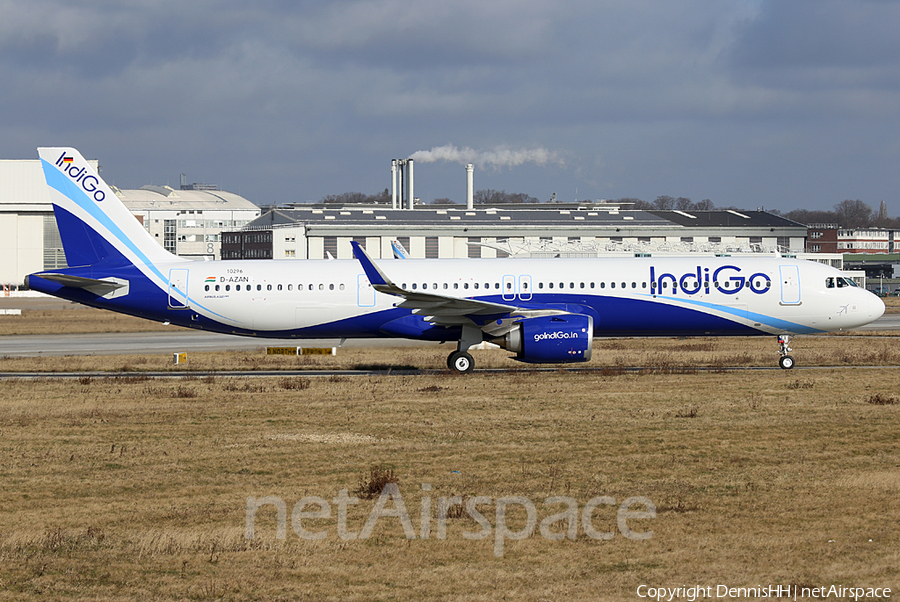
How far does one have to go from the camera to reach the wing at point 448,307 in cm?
3209

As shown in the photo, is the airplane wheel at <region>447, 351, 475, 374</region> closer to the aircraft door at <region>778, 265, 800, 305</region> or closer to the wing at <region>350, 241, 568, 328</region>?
the wing at <region>350, 241, 568, 328</region>

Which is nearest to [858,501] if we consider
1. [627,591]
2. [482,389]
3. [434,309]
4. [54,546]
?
[627,591]

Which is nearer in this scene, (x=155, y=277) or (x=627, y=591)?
(x=627, y=591)

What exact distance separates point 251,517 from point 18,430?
1092 centimetres

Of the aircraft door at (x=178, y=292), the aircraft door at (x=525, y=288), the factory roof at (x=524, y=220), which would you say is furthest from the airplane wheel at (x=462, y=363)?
the factory roof at (x=524, y=220)

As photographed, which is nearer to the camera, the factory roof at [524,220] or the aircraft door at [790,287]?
the aircraft door at [790,287]

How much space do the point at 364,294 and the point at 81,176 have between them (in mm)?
11632

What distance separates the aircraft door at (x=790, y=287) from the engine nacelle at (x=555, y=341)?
7973 millimetres

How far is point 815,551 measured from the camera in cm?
1181

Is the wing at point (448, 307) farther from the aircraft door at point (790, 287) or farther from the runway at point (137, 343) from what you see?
the runway at point (137, 343)

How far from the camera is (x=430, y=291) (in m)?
34.9

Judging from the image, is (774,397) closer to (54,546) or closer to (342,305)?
(342,305)

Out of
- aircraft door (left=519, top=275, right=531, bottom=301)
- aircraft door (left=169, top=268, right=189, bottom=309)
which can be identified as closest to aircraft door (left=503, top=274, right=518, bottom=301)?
aircraft door (left=519, top=275, right=531, bottom=301)

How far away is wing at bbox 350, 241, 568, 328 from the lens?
1264 inches
